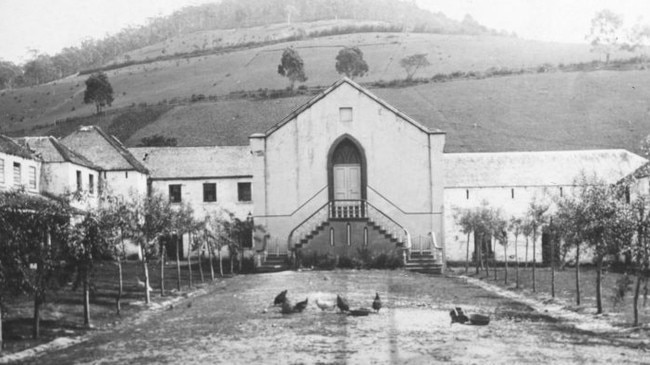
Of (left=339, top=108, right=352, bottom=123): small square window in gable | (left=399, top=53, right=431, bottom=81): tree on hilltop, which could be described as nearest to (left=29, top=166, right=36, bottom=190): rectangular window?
(left=339, top=108, right=352, bottom=123): small square window in gable

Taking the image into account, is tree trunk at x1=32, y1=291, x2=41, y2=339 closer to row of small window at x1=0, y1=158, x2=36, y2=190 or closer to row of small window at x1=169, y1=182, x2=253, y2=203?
row of small window at x1=0, y1=158, x2=36, y2=190

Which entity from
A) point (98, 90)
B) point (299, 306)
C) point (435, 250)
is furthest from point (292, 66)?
point (299, 306)

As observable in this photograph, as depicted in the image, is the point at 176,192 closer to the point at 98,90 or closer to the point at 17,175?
the point at 17,175

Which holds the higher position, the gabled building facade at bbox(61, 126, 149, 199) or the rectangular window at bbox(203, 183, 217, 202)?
the gabled building facade at bbox(61, 126, 149, 199)

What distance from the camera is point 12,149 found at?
43656 mm

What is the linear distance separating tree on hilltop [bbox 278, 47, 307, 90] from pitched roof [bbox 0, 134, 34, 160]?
173ft

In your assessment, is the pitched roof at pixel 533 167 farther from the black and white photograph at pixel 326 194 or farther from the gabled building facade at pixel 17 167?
the gabled building facade at pixel 17 167

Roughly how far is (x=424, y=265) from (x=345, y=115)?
12330 millimetres

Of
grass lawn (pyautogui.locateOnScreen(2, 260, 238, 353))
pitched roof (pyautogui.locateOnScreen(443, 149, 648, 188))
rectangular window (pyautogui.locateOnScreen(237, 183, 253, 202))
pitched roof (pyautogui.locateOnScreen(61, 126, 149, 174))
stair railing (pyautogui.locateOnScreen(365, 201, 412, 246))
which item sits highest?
pitched roof (pyautogui.locateOnScreen(61, 126, 149, 174))

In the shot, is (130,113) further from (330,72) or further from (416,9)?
(416,9)

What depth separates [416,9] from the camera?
112m

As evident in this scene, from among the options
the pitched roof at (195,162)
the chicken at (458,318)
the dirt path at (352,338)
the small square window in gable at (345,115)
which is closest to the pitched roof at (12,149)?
the pitched roof at (195,162)

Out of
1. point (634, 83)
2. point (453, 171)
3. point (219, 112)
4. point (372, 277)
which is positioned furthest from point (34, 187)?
point (634, 83)

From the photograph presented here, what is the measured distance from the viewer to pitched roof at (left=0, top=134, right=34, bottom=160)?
42469mm
